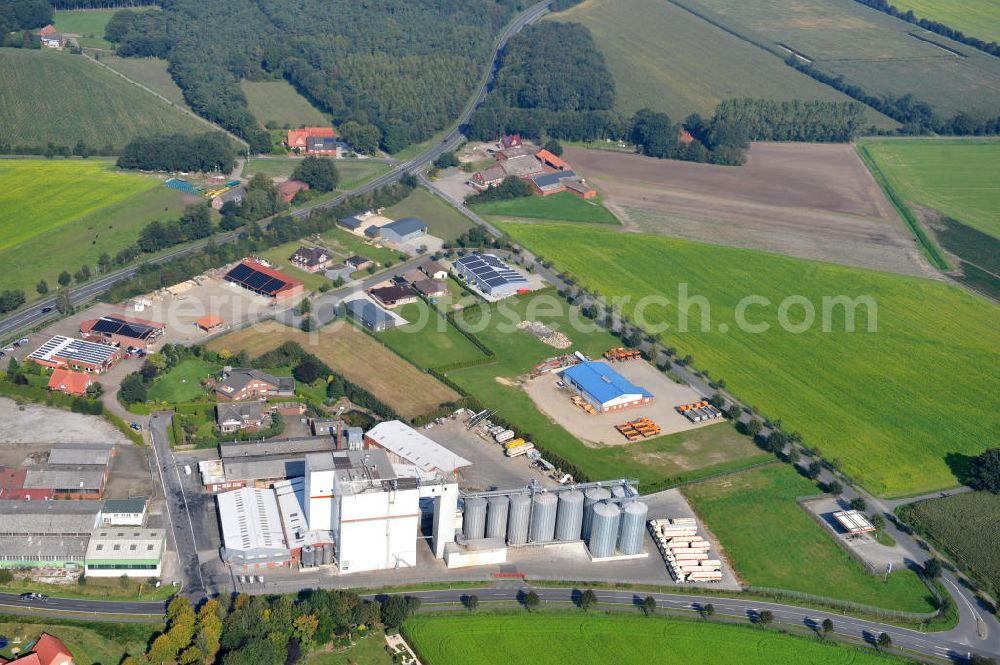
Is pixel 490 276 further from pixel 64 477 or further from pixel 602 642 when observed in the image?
pixel 602 642

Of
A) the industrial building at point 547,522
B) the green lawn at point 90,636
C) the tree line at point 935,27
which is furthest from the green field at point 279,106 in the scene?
the tree line at point 935,27

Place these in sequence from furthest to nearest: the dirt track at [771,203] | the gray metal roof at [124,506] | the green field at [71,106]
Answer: the green field at [71,106], the dirt track at [771,203], the gray metal roof at [124,506]

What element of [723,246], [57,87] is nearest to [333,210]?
[723,246]

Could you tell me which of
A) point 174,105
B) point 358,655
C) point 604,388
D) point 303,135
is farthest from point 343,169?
point 358,655

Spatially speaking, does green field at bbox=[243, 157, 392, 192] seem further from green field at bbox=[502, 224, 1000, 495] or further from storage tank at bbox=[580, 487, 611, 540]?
storage tank at bbox=[580, 487, 611, 540]

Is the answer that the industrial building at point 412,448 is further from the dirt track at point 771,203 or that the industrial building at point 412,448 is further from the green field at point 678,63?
the green field at point 678,63

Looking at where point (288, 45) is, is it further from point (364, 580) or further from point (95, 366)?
point (364, 580)

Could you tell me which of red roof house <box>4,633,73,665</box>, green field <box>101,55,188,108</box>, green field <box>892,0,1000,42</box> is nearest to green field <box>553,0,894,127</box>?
green field <box>892,0,1000,42</box>
